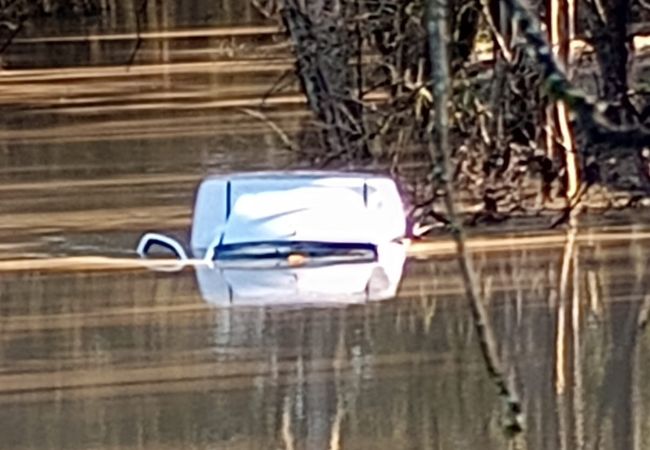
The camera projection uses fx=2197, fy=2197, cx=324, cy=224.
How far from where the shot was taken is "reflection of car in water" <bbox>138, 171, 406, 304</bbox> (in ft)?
41.5

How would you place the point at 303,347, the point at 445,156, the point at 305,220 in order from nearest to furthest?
1. the point at 445,156
2. the point at 303,347
3. the point at 305,220

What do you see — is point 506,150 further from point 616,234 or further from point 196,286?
point 196,286

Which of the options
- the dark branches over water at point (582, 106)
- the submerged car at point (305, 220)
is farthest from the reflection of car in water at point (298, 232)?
the dark branches over water at point (582, 106)

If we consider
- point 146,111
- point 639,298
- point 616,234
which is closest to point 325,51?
point 616,234

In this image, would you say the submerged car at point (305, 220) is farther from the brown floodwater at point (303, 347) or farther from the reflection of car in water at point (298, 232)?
the brown floodwater at point (303, 347)

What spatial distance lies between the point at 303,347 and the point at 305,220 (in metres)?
2.88

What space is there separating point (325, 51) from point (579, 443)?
9.12 meters

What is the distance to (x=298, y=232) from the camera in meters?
13.0

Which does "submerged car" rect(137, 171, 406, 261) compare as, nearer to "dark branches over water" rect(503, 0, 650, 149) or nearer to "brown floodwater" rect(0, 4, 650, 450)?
"brown floodwater" rect(0, 4, 650, 450)

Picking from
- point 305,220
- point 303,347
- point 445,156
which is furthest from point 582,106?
point 305,220

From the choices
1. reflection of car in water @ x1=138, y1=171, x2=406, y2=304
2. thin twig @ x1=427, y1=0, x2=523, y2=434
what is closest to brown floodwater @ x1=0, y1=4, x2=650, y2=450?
reflection of car in water @ x1=138, y1=171, x2=406, y2=304

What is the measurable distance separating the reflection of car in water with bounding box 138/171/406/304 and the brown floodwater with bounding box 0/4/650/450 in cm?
23

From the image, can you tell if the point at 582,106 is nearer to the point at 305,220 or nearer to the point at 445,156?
the point at 445,156

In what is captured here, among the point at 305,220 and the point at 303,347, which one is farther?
the point at 305,220
